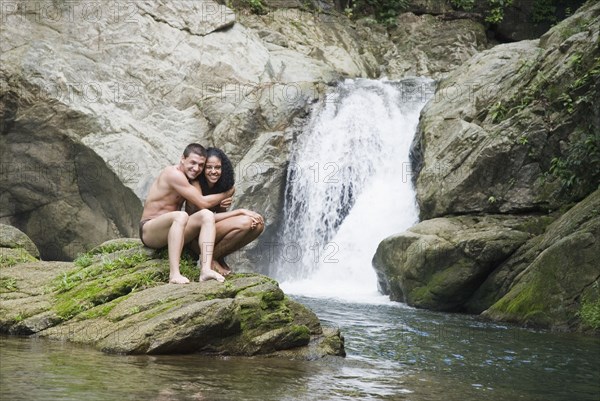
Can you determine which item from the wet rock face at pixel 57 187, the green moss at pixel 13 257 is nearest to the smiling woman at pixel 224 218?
the green moss at pixel 13 257

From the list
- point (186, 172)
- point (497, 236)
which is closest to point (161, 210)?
point (186, 172)

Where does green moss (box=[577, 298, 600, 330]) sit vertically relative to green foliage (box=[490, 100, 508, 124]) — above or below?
below

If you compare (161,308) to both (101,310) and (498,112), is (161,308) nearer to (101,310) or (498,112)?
(101,310)

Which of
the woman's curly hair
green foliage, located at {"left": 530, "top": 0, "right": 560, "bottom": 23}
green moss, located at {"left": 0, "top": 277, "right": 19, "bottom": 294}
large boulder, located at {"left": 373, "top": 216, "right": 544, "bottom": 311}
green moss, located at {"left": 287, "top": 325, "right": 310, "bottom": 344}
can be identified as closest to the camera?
green moss, located at {"left": 287, "top": 325, "right": 310, "bottom": 344}

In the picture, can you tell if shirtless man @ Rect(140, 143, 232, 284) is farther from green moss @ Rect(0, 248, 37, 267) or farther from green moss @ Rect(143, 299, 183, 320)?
green moss @ Rect(0, 248, 37, 267)

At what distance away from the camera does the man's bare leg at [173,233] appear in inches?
338

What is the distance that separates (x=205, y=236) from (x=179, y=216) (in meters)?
0.36

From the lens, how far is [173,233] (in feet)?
28.4

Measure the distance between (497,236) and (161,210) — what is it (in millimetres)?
6826

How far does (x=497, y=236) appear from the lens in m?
14.0

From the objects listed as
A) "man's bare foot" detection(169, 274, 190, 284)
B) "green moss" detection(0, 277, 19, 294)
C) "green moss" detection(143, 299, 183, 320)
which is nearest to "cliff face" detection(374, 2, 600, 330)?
"man's bare foot" detection(169, 274, 190, 284)

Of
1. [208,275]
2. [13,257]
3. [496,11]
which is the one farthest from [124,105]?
[496,11]

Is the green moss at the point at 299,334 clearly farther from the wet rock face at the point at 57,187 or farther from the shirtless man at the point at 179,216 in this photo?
the wet rock face at the point at 57,187

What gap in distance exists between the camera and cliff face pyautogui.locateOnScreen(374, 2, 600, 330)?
12.7 meters
